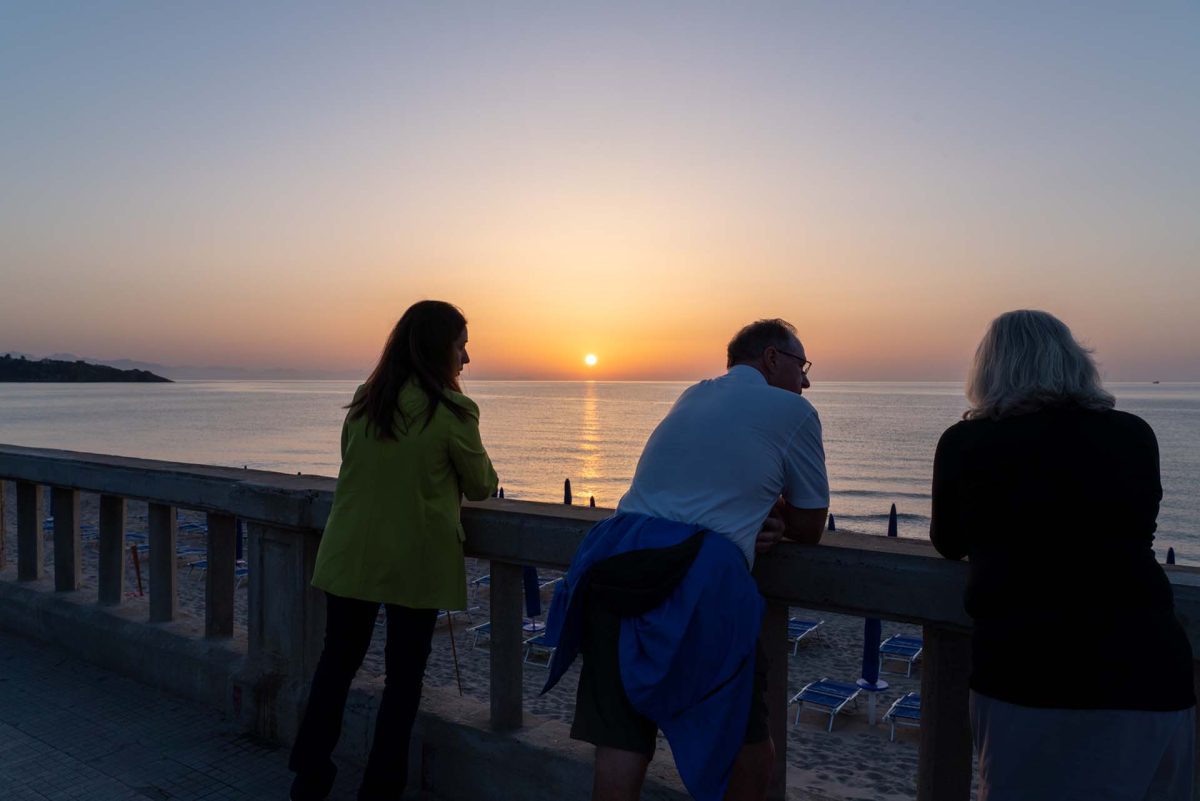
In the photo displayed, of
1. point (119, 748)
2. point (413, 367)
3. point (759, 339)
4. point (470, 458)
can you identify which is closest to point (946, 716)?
point (759, 339)

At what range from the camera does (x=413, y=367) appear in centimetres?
317

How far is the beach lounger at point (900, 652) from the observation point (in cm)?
1298

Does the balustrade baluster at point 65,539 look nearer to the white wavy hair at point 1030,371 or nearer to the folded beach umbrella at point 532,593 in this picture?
the white wavy hair at point 1030,371

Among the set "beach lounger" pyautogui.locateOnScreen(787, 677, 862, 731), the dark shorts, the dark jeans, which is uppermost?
the dark shorts

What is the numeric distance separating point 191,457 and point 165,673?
59.9 meters

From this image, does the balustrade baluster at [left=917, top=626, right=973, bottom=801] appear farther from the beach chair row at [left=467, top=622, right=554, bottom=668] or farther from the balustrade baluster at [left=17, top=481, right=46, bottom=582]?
the beach chair row at [left=467, top=622, right=554, bottom=668]

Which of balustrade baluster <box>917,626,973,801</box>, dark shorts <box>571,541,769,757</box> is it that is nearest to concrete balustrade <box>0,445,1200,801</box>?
balustrade baluster <box>917,626,973,801</box>

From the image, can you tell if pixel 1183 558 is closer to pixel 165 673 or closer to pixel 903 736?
pixel 903 736

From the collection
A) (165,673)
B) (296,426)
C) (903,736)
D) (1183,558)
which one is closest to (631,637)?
(165,673)

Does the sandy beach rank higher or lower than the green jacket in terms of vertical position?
lower

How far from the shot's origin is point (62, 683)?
4.62 meters

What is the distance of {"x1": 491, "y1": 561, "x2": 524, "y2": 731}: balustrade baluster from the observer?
3248 millimetres

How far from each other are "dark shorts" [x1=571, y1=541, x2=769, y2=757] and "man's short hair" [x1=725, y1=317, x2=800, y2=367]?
0.89m

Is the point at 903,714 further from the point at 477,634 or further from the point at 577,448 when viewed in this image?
the point at 577,448
